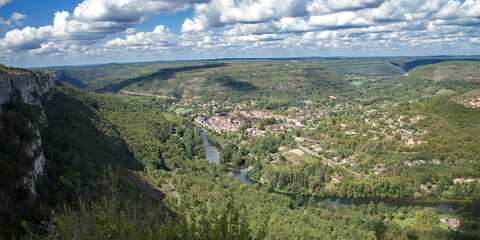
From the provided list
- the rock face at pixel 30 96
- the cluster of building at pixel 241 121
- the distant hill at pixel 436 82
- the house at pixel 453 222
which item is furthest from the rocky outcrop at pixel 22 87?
the distant hill at pixel 436 82

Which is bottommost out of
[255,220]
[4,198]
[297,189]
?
[297,189]

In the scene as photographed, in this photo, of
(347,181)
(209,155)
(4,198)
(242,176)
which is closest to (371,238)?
(347,181)

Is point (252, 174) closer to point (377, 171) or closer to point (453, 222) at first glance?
point (377, 171)

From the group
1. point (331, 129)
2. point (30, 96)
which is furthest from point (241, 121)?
point (30, 96)

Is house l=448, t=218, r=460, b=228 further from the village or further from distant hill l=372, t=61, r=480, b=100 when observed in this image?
distant hill l=372, t=61, r=480, b=100

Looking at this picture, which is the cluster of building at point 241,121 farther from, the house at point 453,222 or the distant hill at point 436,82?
Result: the distant hill at point 436,82

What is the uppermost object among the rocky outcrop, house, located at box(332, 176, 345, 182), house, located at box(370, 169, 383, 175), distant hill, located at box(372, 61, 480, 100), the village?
the rocky outcrop

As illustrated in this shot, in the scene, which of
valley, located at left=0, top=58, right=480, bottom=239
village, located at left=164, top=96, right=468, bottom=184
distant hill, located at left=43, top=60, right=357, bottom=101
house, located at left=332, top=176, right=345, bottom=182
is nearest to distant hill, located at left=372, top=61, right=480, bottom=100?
distant hill, located at left=43, top=60, right=357, bottom=101

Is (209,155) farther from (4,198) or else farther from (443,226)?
(4,198)

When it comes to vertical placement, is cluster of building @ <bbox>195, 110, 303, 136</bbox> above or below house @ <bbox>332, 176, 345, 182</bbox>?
above
